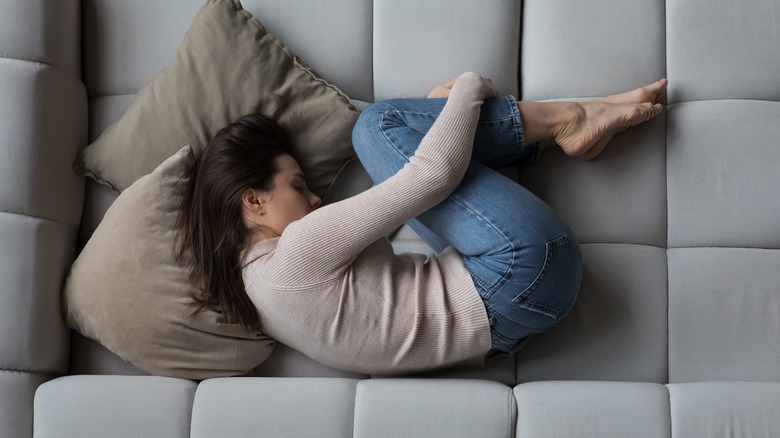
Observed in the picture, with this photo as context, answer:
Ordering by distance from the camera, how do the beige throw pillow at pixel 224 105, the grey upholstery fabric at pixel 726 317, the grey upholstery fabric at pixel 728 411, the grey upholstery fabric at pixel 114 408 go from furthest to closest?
the beige throw pillow at pixel 224 105 → the grey upholstery fabric at pixel 726 317 → the grey upholstery fabric at pixel 114 408 → the grey upholstery fabric at pixel 728 411

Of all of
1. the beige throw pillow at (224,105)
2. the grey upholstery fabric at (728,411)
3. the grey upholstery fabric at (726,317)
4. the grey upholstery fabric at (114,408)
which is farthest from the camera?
the beige throw pillow at (224,105)

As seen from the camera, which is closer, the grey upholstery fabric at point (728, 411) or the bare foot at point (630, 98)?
the grey upholstery fabric at point (728, 411)

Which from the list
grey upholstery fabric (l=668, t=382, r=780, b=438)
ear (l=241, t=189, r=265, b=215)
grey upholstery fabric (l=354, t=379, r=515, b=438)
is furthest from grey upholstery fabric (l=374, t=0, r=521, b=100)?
grey upholstery fabric (l=668, t=382, r=780, b=438)

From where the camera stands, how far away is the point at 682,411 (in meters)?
1.64

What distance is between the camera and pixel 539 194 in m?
1.97

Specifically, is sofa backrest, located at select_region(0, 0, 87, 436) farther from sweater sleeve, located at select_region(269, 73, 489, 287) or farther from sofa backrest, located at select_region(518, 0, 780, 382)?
sofa backrest, located at select_region(518, 0, 780, 382)

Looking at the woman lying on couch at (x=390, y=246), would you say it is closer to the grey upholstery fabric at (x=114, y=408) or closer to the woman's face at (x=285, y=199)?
the woman's face at (x=285, y=199)

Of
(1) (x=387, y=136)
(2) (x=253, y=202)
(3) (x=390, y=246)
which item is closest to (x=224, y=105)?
(2) (x=253, y=202)

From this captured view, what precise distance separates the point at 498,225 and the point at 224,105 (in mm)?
746

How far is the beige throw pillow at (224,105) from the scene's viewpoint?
1974mm

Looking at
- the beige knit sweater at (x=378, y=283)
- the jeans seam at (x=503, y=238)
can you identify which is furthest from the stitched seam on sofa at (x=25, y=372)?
the jeans seam at (x=503, y=238)

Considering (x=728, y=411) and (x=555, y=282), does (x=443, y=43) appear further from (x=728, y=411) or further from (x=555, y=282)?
(x=728, y=411)

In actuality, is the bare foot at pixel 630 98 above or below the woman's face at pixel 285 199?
above

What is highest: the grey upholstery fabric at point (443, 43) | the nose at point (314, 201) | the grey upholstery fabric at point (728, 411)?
the grey upholstery fabric at point (443, 43)
